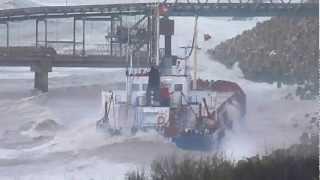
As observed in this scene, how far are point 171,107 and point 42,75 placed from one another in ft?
12.0

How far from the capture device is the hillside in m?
7.11

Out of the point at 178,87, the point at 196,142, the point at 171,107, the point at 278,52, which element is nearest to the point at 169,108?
the point at 171,107

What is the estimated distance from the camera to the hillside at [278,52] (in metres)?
7.11

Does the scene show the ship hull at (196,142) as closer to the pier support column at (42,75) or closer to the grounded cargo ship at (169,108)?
the grounded cargo ship at (169,108)

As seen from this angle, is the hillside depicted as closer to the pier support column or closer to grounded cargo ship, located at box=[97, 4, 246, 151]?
grounded cargo ship, located at box=[97, 4, 246, 151]

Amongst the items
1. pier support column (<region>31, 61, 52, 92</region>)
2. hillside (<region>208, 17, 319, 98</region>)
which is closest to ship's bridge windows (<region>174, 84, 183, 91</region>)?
hillside (<region>208, 17, 319, 98</region>)

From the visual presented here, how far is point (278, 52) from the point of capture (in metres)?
8.07

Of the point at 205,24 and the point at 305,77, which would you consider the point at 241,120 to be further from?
the point at 205,24

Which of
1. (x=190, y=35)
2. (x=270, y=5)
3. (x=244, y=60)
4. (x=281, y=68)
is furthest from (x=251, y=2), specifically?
(x=281, y=68)

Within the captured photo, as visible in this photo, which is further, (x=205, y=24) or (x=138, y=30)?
(x=205, y=24)

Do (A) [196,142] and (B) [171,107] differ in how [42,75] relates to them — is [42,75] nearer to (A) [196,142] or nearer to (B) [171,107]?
(B) [171,107]

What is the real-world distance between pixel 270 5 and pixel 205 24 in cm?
99

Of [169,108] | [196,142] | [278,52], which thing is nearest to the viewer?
[196,142]

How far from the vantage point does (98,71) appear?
10312mm
